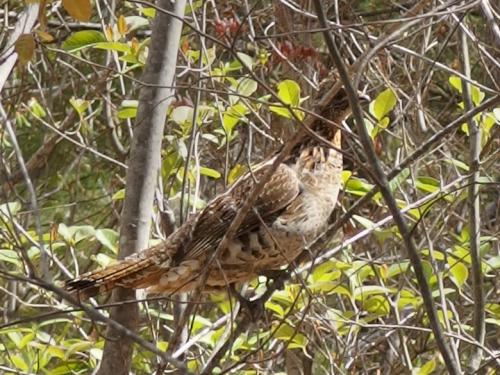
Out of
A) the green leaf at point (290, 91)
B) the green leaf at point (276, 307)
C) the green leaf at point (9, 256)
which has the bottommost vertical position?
the green leaf at point (276, 307)

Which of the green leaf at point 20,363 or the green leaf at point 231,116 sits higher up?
the green leaf at point 231,116

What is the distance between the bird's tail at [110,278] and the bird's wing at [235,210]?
0.23 metres

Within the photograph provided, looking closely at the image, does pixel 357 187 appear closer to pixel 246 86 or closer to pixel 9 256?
pixel 246 86

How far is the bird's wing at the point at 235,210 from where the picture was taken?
440 centimetres

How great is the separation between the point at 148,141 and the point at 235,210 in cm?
64

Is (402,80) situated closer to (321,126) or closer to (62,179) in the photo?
(321,126)

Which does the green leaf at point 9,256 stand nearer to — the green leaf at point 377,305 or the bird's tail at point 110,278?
the bird's tail at point 110,278

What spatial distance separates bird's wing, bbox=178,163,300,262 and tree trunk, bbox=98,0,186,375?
456 mm

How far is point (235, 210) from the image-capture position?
14.5ft

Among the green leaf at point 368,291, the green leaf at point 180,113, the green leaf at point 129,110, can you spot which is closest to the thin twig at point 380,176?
the green leaf at point 368,291

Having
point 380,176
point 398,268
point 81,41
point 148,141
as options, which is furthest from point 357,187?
point 380,176

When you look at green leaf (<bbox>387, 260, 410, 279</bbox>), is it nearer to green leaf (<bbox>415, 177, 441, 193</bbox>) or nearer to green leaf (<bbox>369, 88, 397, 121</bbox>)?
green leaf (<bbox>415, 177, 441, 193</bbox>)

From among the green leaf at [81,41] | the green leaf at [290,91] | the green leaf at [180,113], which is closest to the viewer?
the green leaf at [290,91]

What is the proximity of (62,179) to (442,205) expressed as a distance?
2663mm
